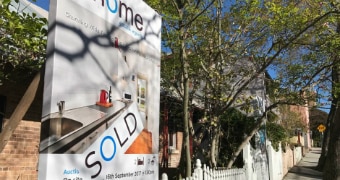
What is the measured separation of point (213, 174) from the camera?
8125 mm

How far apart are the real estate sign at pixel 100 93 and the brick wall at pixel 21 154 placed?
430 centimetres

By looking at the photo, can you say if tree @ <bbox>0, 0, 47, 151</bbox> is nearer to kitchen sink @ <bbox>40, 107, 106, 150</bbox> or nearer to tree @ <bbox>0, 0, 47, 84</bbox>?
tree @ <bbox>0, 0, 47, 84</bbox>

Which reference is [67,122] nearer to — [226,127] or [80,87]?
[80,87]

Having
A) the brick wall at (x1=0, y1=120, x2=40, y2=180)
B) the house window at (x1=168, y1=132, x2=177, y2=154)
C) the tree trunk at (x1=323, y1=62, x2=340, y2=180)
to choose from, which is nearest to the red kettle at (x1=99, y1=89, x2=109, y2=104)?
the brick wall at (x1=0, y1=120, x2=40, y2=180)

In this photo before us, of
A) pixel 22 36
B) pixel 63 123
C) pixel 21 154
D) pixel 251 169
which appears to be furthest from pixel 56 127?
pixel 251 169

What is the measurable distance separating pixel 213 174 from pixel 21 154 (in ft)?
12.7

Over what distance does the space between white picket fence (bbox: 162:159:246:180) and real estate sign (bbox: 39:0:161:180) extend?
6.54 ft

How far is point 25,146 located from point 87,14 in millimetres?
5380

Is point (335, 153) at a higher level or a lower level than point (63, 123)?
lower

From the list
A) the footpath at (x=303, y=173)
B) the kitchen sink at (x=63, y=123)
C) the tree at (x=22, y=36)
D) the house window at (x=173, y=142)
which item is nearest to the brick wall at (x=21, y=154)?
the tree at (x=22, y=36)

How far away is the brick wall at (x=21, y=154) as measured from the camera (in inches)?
293

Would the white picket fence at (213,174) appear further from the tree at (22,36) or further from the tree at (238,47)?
the tree at (22,36)

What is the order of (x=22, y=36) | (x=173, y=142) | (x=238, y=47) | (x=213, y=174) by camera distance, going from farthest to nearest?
(x=173, y=142) < (x=238, y=47) < (x=213, y=174) < (x=22, y=36)

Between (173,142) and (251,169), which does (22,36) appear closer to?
(251,169)
